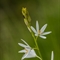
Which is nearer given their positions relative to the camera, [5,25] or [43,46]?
[43,46]

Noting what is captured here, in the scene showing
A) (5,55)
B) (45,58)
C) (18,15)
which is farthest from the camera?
(18,15)

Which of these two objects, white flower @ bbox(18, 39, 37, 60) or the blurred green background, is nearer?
white flower @ bbox(18, 39, 37, 60)

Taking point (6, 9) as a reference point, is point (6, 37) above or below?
below

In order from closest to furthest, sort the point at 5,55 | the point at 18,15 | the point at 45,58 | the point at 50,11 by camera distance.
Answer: the point at 45,58 → the point at 5,55 → the point at 50,11 → the point at 18,15

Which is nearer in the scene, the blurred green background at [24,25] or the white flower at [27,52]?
the white flower at [27,52]

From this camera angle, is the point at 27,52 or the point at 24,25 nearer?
the point at 27,52

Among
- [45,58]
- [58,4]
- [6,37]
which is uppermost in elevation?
[58,4]

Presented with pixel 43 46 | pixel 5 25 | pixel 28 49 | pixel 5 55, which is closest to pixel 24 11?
pixel 28 49

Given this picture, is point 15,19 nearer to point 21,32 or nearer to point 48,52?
point 21,32
